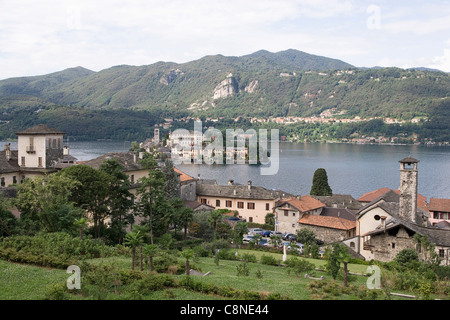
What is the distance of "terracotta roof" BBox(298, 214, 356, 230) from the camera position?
3178cm

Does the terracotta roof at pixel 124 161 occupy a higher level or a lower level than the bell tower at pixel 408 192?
higher

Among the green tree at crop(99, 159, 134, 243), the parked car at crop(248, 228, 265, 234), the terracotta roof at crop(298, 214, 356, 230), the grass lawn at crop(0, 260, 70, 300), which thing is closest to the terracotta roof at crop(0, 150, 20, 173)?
the green tree at crop(99, 159, 134, 243)

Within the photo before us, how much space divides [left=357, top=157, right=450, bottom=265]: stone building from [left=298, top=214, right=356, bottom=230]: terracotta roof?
1.89 m

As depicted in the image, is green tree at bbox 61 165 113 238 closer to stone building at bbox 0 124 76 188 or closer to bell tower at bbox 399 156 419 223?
stone building at bbox 0 124 76 188

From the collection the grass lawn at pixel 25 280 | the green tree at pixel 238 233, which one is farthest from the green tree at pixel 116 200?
the grass lawn at pixel 25 280

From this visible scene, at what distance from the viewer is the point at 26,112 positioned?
169625mm

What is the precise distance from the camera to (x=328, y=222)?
32750mm

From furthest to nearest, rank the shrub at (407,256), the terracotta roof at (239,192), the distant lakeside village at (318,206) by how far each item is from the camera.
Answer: the terracotta roof at (239,192)
the distant lakeside village at (318,206)
the shrub at (407,256)

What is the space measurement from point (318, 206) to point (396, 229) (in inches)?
455

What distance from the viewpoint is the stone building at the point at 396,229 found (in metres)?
25.0

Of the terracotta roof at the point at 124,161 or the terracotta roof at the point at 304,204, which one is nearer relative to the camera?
the terracotta roof at the point at 124,161

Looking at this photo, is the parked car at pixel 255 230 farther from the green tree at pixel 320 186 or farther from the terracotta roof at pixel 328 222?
the green tree at pixel 320 186
